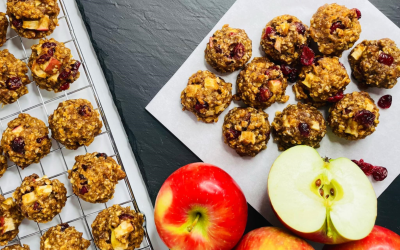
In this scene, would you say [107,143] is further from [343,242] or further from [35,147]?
[343,242]

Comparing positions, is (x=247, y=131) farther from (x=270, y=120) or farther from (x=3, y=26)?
(x=3, y=26)

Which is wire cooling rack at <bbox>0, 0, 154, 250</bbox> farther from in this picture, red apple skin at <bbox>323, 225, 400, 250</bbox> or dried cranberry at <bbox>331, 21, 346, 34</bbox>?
dried cranberry at <bbox>331, 21, 346, 34</bbox>

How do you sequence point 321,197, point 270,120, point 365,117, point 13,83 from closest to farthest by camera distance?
point 321,197 < point 365,117 < point 13,83 < point 270,120

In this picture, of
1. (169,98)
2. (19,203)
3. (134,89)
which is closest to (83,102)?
(134,89)

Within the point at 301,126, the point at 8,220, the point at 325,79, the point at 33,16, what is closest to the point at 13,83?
the point at 33,16

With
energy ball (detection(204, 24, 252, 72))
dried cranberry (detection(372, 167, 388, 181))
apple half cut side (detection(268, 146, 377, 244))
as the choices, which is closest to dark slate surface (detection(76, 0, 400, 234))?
energy ball (detection(204, 24, 252, 72))

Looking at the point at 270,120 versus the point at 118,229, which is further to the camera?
the point at 270,120
